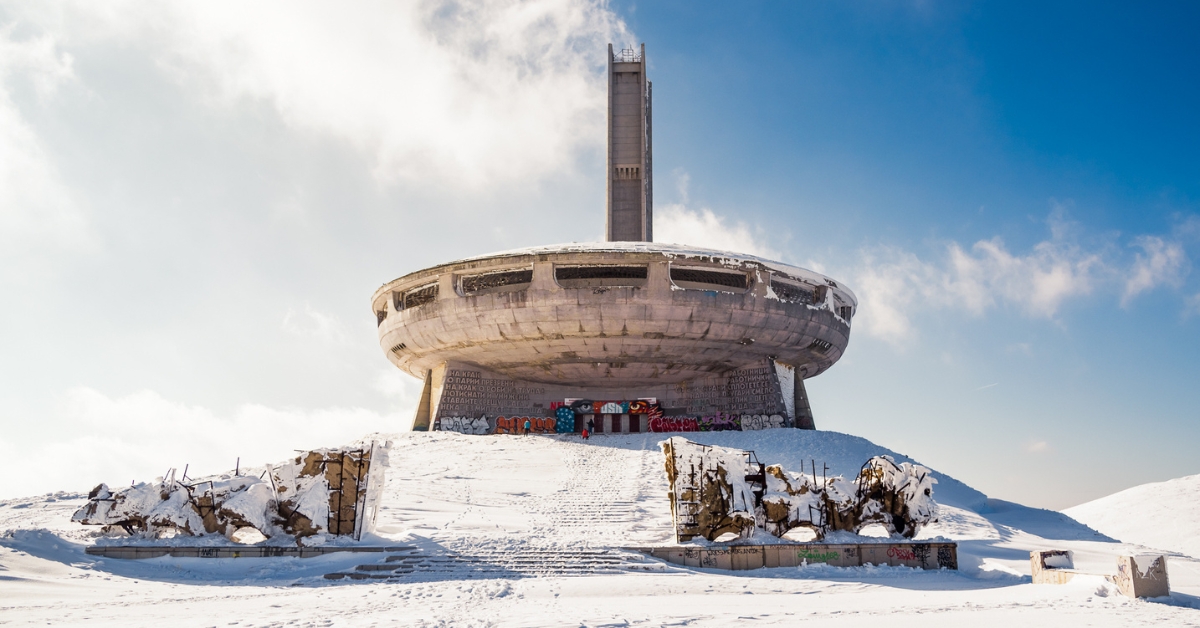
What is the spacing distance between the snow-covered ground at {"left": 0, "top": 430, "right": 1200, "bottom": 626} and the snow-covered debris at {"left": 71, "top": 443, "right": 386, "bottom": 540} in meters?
0.64

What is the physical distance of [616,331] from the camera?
27156mm


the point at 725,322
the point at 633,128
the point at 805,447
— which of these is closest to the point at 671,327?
the point at 725,322

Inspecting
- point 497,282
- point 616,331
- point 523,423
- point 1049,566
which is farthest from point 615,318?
point 1049,566

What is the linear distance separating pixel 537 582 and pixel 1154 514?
111 feet

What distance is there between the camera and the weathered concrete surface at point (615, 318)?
26.9m

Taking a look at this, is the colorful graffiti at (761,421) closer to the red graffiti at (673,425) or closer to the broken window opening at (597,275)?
the red graffiti at (673,425)

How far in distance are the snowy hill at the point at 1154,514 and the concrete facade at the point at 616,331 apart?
13033mm

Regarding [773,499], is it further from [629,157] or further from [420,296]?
[629,157]

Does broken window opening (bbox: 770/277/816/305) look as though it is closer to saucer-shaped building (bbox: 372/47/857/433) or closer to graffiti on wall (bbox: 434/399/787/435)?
saucer-shaped building (bbox: 372/47/857/433)

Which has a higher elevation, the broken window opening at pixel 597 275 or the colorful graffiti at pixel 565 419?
the broken window opening at pixel 597 275

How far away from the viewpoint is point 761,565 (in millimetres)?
11727

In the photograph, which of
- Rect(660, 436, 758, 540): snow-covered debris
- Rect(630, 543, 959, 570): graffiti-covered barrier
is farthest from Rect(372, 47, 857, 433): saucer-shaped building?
Rect(630, 543, 959, 570): graffiti-covered barrier

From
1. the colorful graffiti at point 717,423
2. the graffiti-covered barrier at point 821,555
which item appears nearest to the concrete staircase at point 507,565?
the graffiti-covered barrier at point 821,555

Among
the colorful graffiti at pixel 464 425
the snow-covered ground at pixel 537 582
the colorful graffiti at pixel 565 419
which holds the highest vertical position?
the colorful graffiti at pixel 565 419
